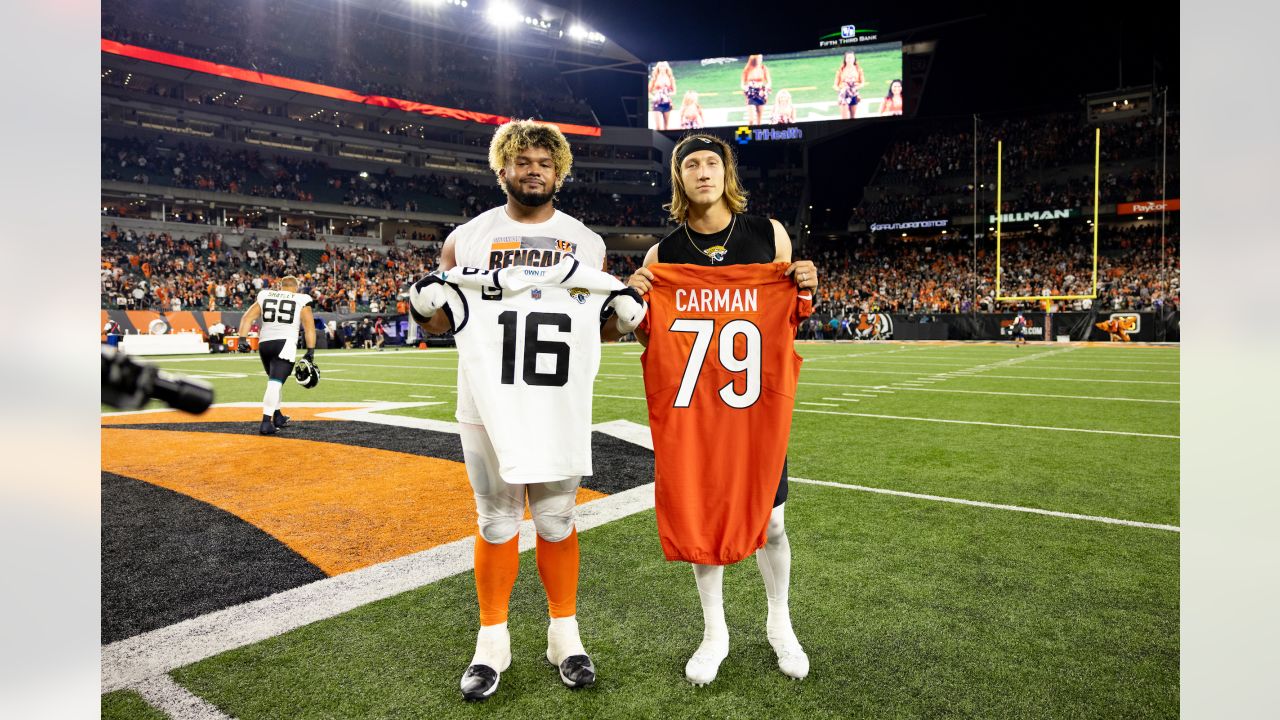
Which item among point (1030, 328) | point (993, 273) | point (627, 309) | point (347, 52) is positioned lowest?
point (627, 309)

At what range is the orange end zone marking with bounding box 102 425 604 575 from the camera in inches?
149

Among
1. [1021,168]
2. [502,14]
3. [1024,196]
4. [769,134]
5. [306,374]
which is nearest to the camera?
[306,374]

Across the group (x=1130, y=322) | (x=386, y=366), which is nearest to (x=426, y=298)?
(x=386, y=366)

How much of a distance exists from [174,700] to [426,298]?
1.49 meters

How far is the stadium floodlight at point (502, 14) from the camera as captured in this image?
4012 cm

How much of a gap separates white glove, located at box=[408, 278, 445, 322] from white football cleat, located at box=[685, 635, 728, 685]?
151 cm

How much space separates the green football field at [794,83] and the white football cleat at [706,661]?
123ft

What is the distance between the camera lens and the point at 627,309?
2.46 m

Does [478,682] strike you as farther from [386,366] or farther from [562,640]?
[386,366]

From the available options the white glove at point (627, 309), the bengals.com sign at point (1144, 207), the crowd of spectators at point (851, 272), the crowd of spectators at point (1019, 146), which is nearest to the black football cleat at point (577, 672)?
the white glove at point (627, 309)

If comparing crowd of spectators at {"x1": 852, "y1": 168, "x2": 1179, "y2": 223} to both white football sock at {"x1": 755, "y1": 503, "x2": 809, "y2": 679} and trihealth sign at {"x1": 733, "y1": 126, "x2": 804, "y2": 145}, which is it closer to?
trihealth sign at {"x1": 733, "y1": 126, "x2": 804, "y2": 145}

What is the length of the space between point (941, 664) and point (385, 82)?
46.0 m

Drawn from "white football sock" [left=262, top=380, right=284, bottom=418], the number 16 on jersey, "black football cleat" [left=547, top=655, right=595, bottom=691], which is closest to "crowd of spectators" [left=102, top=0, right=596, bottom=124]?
"white football sock" [left=262, top=380, right=284, bottom=418]

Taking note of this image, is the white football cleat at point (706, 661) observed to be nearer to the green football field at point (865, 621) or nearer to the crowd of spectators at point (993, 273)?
the green football field at point (865, 621)
